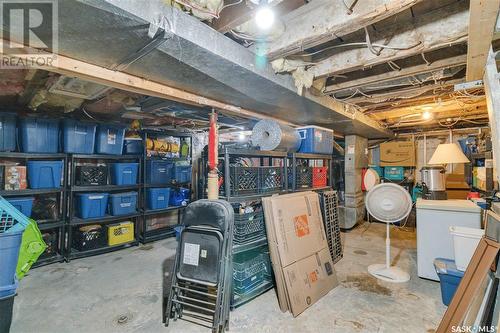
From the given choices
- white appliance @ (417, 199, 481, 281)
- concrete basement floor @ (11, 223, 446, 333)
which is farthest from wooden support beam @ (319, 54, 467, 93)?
concrete basement floor @ (11, 223, 446, 333)

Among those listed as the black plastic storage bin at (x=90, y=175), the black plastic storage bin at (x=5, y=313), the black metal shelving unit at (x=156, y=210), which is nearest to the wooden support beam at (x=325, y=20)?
the black plastic storage bin at (x=5, y=313)

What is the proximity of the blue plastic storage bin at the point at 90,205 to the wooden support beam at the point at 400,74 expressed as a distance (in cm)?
362

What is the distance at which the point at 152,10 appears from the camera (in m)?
1.26

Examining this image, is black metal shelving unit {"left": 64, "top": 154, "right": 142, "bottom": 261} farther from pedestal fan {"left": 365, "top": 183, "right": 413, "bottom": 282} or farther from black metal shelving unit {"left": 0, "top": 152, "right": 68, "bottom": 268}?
pedestal fan {"left": 365, "top": 183, "right": 413, "bottom": 282}

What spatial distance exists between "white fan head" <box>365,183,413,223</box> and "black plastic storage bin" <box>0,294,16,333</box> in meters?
3.72

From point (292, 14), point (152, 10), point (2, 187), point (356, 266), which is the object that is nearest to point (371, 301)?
point (356, 266)

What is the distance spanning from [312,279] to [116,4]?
2730mm

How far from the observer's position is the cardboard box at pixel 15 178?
10.2 ft

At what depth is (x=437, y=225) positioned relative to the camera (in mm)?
2889

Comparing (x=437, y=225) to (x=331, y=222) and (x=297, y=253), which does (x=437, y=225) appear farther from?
(x=297, y=253)

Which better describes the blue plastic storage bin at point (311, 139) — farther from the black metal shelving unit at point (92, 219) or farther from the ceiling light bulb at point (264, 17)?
the black metal shelving unit at point (92, 219)

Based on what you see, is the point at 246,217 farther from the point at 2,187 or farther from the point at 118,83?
the point at 2,187

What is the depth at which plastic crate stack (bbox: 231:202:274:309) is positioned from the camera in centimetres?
242

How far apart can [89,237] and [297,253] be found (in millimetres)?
3106
